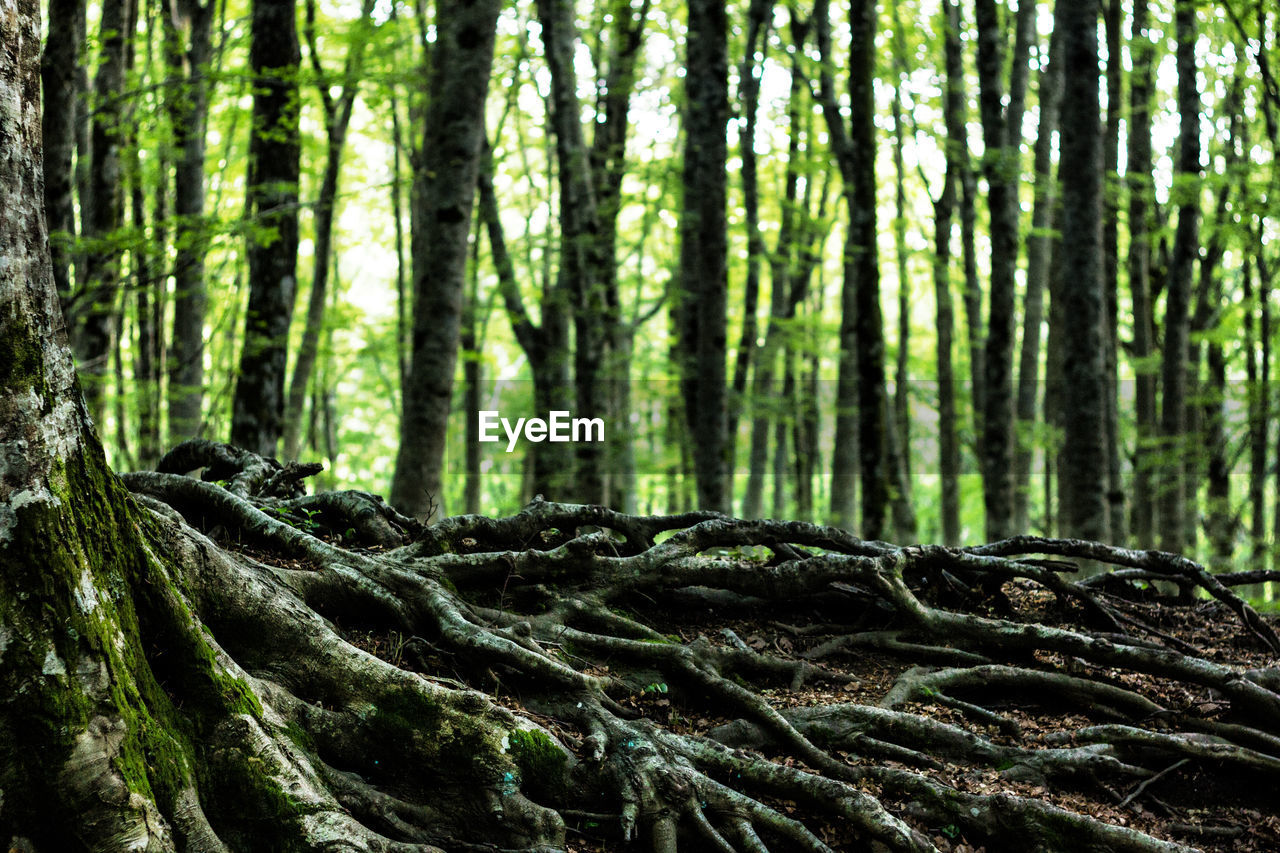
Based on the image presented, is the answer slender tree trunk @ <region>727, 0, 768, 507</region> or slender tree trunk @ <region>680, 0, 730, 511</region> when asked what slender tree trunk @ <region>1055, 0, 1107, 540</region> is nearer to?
slender tree trunk @ <region>680, 0, 730, 511</region>

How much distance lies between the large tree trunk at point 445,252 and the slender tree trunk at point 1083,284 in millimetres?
5933

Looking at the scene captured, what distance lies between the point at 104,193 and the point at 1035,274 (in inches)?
571

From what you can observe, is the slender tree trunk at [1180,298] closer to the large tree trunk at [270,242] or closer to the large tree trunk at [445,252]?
the large tree trunk at [445,252]

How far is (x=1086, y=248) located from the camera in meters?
9.86

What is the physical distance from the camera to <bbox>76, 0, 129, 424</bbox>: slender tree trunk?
1078 centimetres

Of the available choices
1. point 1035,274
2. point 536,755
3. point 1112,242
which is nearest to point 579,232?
point 1035,274

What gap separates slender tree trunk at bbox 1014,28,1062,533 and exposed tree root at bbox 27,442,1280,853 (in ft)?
35.2

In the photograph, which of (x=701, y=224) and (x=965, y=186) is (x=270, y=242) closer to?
(x=701, y=224)

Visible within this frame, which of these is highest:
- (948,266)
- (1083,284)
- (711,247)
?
(948,266)

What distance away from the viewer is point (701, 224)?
12.3 m

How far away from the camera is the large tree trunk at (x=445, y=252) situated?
984 centimetres

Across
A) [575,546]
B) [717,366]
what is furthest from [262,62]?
[575,546]

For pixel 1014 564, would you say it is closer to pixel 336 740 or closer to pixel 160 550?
pixel 336 740

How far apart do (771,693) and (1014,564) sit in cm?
193
